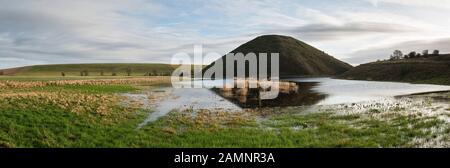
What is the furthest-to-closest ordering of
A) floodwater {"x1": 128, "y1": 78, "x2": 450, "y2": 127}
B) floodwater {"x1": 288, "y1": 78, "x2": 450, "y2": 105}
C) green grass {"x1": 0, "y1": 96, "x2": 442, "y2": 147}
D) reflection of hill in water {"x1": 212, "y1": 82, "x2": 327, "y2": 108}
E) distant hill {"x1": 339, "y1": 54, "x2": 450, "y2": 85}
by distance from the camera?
1. distant hill {"x1": 339, "y1": 54, "x2": 450, "y2": 85}
2. floodwater {"x1": 288, "y1": 78, "x2": 450, "y2": 105}
3. reflection of hill in water {"x1": 212, "y1": 82, "x2": 327, "y2": 108}
4. floodwater {"x1": 128, "y1": 78, "x2": 450, "y2": 127}
5. green grass {"x1": 0, "y1": 96, "x2": 442, "y2": 147}

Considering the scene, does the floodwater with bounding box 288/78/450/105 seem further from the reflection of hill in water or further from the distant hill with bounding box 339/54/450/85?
the distant hill with bounding box 339/54/450/85

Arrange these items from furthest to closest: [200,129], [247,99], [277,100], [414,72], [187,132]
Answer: [414,72]
[247,99]
[277,100]
[200,129]
[187,132]

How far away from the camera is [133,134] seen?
20797 millimetres

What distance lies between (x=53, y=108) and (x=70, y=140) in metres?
9.22

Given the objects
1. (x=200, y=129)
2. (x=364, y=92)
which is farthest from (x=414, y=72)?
(x=200, y=129)

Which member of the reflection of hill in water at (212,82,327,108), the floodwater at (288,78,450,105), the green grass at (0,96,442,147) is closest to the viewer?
the green grass at (0,96,442,147)

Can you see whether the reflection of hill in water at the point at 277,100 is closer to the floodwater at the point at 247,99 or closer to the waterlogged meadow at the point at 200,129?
the floodwater at the point at 247,99

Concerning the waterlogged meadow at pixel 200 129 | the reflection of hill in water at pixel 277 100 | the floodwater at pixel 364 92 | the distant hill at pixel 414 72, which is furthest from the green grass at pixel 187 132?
the distant hill at pixel 414 72

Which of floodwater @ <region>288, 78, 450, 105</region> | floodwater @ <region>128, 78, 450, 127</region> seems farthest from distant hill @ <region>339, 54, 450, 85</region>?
floodwater @ <region>128, 78, 450, 127</region>

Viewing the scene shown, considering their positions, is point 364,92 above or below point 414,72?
below

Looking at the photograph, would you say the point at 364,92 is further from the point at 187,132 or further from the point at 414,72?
the point at 414,72
